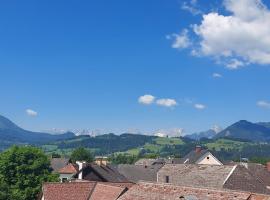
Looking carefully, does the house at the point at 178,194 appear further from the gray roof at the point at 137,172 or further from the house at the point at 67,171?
the house at the point at 67,171

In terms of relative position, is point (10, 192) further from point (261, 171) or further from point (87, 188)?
point (261, 171)

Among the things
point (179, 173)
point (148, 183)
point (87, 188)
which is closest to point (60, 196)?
point (87, 188)

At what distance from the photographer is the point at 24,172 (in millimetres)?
65375

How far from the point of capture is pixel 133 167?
92.5 meters

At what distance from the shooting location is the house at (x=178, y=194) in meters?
30.1

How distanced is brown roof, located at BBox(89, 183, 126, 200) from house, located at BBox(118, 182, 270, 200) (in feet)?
11.7

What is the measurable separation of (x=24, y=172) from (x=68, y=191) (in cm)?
2287

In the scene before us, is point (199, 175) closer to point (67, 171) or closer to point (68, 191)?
point (68, 191)

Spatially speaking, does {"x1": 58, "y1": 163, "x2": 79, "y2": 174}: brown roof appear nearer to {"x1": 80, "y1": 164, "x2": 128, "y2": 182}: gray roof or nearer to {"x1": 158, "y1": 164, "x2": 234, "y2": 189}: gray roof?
{"x1": 80, "y1": 164, "x2": 128, "y2": 182}: gray roof

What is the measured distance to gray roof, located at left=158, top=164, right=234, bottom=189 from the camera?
46.8 meters

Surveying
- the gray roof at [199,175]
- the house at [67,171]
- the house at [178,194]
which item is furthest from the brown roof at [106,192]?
the house at [67,171]

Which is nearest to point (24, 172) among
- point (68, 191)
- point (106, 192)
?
point (68, 191)

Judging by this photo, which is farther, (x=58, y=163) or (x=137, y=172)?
(x=58, y=163)

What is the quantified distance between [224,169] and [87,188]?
1409cm
